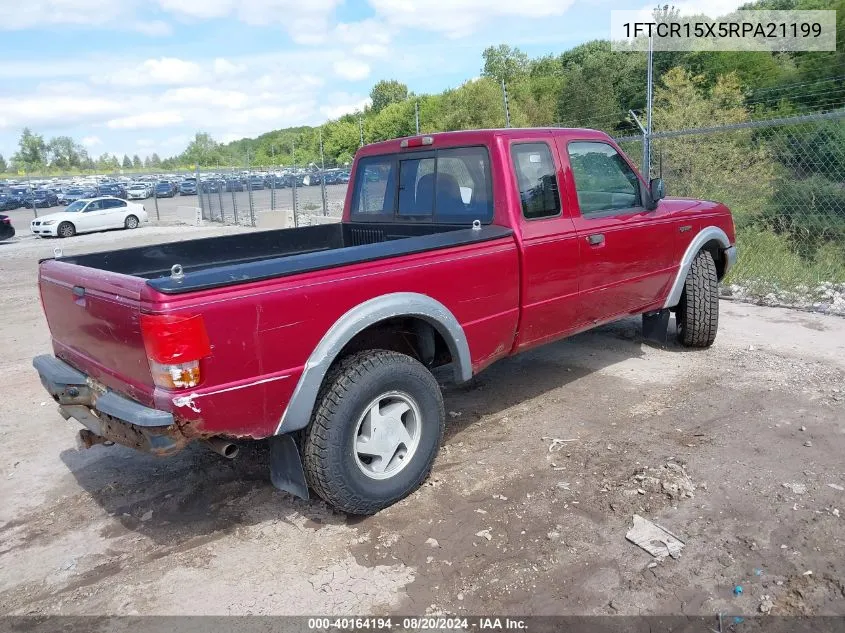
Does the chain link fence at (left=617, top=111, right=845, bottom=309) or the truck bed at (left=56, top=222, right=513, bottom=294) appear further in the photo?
the chain link fence at (left=617, top=111, right=845, bottom=309)

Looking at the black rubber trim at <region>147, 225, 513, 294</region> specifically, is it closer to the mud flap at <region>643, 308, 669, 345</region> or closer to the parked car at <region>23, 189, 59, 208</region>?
the mud flap at <region>643, 308, 669, 345</region>

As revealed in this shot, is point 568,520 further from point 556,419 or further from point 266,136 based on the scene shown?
point 266,136

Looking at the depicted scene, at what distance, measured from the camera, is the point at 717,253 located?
242 inches

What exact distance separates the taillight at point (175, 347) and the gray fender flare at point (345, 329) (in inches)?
19.7

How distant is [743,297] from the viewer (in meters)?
8.00

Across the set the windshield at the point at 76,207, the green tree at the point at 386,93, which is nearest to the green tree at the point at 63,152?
the green tree at the point at 386,93

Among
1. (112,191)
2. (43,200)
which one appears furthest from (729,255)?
(112,191)

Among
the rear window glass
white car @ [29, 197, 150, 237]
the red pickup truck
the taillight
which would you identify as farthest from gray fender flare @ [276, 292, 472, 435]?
white car @ [29, 197, 150, 237]

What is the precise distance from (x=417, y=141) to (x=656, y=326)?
3.00 m

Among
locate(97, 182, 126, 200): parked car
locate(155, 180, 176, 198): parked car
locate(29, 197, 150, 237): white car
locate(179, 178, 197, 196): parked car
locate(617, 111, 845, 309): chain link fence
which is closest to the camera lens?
locate(617, 111, 845, 309): chain link fence

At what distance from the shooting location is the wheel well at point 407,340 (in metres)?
3.64

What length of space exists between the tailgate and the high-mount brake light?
233cm

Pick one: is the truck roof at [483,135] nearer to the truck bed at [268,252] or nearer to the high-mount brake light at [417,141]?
the high-mount brake light at [417,141]

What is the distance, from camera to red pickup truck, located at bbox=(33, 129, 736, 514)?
288 centimetres
